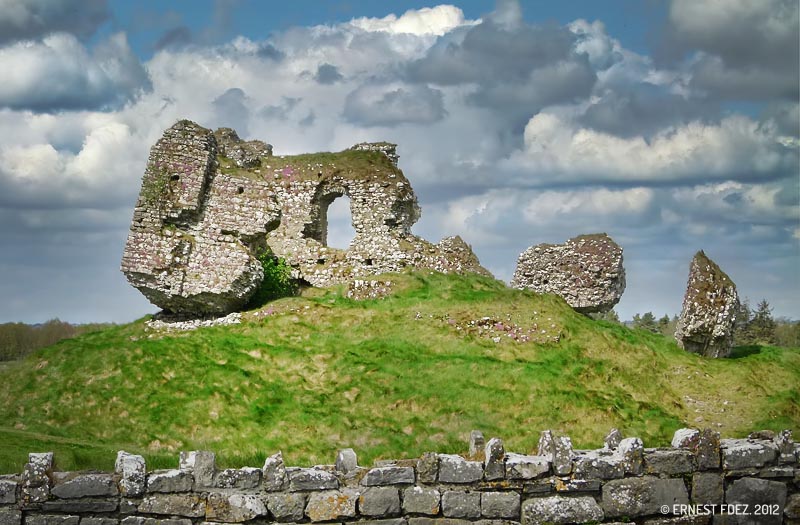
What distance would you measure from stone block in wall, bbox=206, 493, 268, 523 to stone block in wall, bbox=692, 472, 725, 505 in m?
5.88

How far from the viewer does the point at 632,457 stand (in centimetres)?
1380

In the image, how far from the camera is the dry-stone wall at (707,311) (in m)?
24.9

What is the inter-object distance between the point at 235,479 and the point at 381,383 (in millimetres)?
9240

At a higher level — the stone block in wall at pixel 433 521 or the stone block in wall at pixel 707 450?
the stone block in wall at pixel 707 450

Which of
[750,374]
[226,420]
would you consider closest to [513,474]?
[226,420]

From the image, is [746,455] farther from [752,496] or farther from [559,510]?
[559,510]

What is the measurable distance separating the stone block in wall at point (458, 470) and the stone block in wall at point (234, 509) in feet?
7.83

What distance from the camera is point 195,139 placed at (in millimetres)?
27234

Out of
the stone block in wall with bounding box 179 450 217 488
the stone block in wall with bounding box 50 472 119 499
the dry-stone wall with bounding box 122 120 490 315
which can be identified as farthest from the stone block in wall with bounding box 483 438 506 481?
the dry-stone wall with bounding box 122 120 490 315

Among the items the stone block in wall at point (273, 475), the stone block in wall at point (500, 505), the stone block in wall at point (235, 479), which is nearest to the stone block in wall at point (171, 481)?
the stone block in wall at point (235, 479)

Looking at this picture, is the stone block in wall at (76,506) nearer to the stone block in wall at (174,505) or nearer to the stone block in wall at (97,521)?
the stone block in wall at (97,521)

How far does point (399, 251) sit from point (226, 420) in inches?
329

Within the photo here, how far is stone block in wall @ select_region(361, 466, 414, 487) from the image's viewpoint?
43.9ft

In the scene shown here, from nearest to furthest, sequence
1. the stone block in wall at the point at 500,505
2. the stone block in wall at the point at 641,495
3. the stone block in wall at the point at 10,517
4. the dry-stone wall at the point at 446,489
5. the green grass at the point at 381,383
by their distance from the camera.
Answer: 1. the stone block in wall at the point at 10,517
2. the dry-stone wall at the point at 446,489
3. the stone block in wall at the point at 500,505
4. the stone block in wall at the point at 641,495
5. the green grass at the point at 381,383
